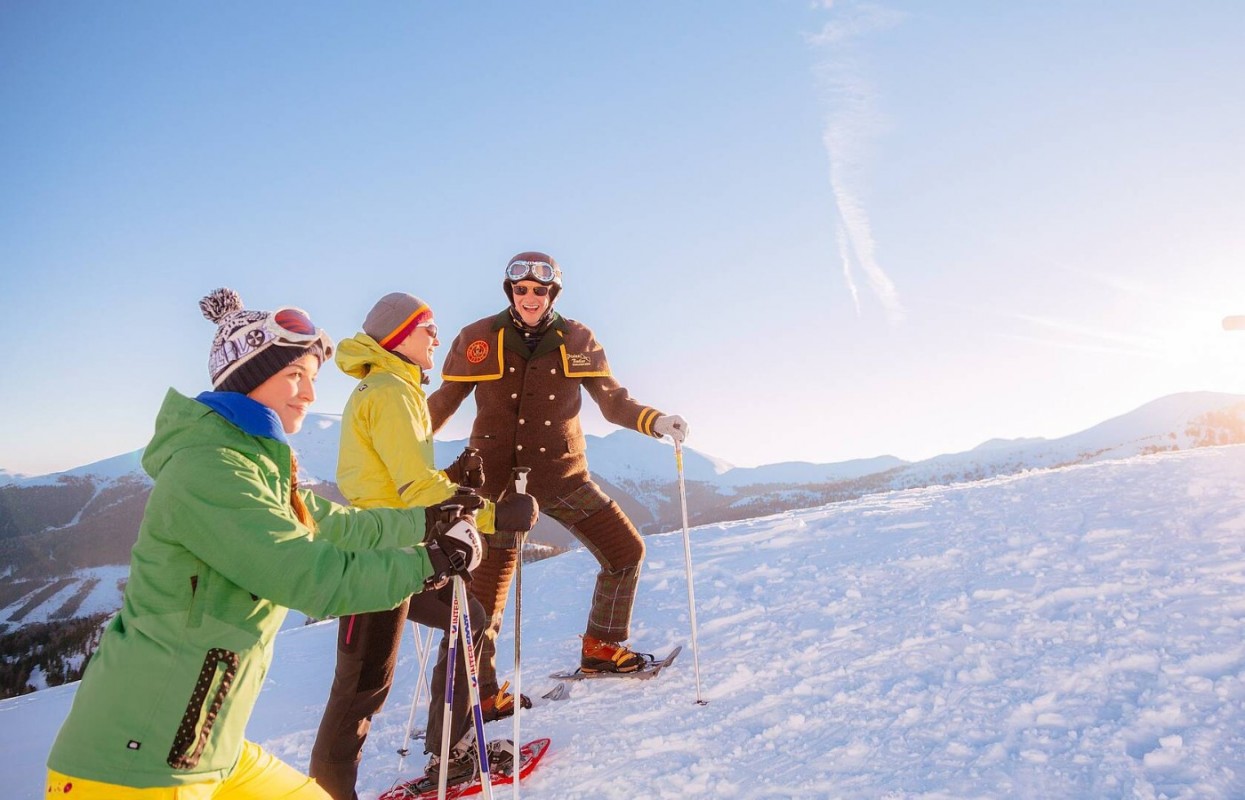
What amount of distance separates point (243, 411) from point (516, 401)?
2.69 metres

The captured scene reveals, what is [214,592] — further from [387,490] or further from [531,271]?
[531,271]

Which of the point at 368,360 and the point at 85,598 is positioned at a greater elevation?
the point at 368,360

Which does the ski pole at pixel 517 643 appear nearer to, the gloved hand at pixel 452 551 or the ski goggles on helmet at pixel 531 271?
the gloved hand at pixel 452 551

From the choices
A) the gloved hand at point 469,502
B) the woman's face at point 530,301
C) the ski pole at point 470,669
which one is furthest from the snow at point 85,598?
the gloved hand at point 469,502

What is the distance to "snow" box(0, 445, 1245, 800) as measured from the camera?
10.3 feet

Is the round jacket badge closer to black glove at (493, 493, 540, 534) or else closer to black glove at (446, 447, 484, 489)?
black glove at (446, 447, 484, 489)

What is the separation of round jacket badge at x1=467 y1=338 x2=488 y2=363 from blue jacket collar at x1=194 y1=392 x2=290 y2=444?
255 cm

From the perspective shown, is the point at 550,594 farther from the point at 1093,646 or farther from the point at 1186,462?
the point at 1186,462

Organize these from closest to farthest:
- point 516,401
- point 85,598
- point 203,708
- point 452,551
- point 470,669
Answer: point 203,708, point 452,551, point 470,669, point 516,401, point 85,598

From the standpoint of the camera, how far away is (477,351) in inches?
183

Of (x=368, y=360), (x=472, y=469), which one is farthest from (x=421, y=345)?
(x=472, y=469)

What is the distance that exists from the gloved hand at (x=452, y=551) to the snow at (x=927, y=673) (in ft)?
5.57

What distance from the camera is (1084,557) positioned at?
552 cm

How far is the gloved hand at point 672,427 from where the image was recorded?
4.79 m
